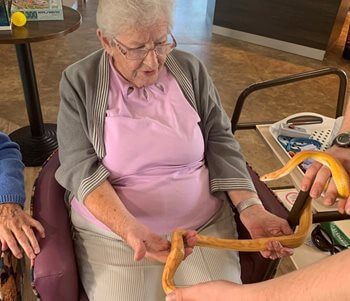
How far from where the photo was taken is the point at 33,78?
8.15 ft

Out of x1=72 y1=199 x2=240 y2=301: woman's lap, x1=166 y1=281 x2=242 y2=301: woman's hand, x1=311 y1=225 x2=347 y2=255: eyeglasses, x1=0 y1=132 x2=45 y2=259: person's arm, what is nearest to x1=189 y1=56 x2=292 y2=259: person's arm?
x1=72 y1=199 x2=240 y2=301: woman's lap

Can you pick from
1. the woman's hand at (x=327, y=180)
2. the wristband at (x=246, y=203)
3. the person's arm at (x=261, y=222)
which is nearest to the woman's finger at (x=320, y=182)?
the woman's hand at (x=327, y=180)

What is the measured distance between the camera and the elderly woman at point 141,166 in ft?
4.16

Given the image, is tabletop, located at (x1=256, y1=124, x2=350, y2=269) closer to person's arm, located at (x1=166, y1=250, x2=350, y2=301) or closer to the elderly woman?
the elderly woman

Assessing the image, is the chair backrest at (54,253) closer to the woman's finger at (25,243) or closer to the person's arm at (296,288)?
the woman's finger at (25,243)

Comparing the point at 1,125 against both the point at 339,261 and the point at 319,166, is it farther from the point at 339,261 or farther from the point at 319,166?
the point at 339,261

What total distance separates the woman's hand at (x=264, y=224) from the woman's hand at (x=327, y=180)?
19cm

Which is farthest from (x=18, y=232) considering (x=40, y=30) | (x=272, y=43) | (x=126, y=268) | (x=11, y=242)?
(x=272, y=43)

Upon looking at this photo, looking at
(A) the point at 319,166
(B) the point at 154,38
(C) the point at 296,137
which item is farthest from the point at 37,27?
(A) the point at 319,166

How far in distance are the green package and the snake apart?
435mm

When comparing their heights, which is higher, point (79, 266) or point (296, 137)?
point (296, 137)

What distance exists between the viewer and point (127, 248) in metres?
1.31

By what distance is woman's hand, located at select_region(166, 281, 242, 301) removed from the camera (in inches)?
33.9

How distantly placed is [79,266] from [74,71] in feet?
1.98
